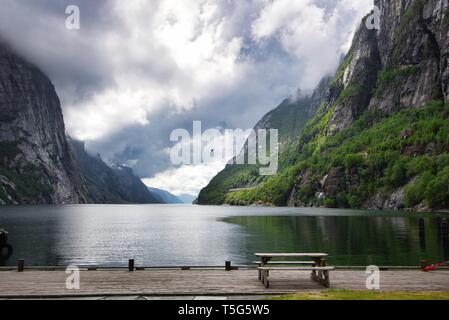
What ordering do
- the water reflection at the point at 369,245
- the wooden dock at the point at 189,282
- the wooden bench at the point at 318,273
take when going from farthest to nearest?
the water reflection at the point at 369,245, the wooden bench at the point at 318,273, the wooden dock at the point at 189,282

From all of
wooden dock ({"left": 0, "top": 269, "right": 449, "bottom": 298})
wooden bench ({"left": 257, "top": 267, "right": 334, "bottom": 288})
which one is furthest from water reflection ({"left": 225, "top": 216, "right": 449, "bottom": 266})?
wooden bench ({"left": 257, "top": 267, "right": 334, "bottom": 288})

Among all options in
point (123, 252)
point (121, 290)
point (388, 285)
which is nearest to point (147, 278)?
point (121, 290)

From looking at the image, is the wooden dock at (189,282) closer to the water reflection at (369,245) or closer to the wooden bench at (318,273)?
the wooden bench at (318,273)

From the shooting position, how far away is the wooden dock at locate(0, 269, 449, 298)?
2116cm

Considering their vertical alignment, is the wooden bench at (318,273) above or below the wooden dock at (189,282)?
above

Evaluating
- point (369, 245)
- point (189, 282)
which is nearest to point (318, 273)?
point (189, 282)

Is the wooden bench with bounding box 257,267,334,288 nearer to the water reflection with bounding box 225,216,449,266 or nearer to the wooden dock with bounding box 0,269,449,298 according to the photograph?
the wooden dock with bounding box 0,269,449,298

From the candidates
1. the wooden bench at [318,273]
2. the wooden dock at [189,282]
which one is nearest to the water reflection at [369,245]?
the wooden dock at [189,282]

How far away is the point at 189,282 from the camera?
24344 millimetres

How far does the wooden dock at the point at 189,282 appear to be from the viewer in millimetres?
21156

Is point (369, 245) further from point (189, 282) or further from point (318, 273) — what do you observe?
point (189, 282)
